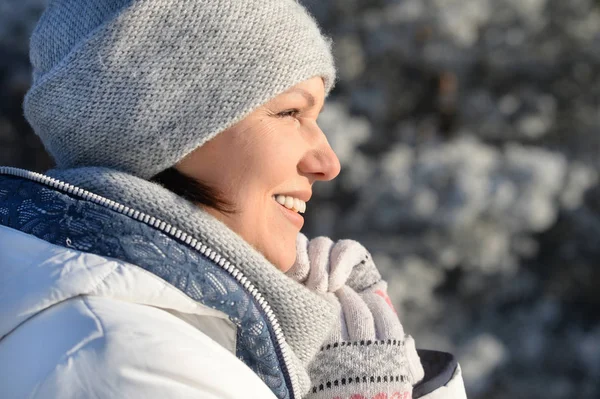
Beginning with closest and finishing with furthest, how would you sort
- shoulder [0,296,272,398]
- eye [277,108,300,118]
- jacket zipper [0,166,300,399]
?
shoulder [0,296,272,398] → jacket zipper [0,166,300,399] → eye [277,108,300,118]

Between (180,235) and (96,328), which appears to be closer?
(96,328)

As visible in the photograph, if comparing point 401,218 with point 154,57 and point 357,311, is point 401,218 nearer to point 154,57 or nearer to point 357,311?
point 357,311

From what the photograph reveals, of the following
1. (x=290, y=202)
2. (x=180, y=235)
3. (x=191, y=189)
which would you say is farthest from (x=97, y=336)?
(x=290, y=202)

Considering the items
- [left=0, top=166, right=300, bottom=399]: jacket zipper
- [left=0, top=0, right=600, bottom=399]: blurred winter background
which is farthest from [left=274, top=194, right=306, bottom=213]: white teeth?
[left=0, top=0, right=600, bottom=399]: blurred winter background

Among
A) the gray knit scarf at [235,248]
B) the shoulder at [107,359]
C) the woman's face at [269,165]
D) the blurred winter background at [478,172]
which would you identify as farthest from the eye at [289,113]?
the blurred winter background at [478,172]

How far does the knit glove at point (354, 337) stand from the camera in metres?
1.42

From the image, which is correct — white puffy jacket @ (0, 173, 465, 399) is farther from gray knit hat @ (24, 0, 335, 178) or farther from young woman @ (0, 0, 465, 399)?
gray knit hat @ (24, 0, 335, 178)

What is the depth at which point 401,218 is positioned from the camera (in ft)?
15.0

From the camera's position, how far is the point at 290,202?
1.49 metres

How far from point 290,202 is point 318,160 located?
93 millimetres

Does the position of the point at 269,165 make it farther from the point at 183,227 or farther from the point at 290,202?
the point at 183,227

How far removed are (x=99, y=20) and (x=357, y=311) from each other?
2.31 ft

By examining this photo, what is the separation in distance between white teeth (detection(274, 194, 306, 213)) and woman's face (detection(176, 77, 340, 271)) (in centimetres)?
1

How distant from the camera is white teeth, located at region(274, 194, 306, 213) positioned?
1476mm
